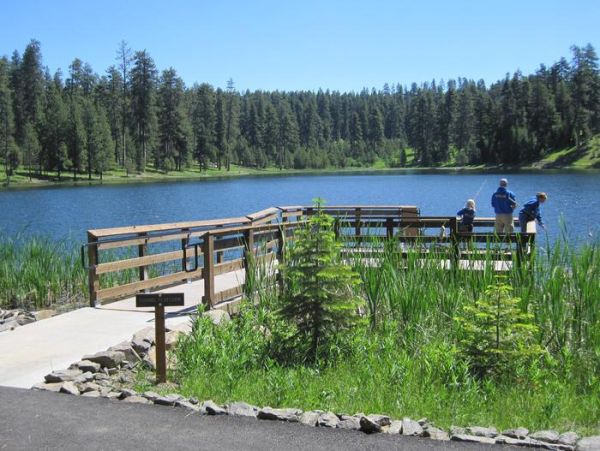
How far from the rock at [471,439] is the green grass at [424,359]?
36 cm

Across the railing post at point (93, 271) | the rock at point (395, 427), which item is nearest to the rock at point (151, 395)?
the rock at point (395, 427)

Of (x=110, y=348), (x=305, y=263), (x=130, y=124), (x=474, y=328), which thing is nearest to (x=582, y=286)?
(x=474, y=328)

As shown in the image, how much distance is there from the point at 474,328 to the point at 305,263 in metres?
1.90

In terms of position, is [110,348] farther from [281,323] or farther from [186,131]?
[186,131]

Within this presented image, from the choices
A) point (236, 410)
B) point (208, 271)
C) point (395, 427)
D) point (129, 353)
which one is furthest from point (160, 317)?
point (208, 271)

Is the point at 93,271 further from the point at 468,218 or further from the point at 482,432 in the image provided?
the point at 468,218

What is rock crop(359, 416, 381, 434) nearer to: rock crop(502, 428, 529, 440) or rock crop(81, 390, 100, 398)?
rock crop(502, 428, 529, 440)

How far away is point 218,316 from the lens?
8641mm

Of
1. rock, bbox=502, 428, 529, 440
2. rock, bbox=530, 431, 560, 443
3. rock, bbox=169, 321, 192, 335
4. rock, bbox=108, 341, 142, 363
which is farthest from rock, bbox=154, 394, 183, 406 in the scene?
rock, bbox=530, 431, 560, 443

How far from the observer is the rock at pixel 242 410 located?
214 inches

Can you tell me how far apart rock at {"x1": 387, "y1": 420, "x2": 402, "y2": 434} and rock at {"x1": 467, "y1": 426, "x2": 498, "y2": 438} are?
0.53 metres

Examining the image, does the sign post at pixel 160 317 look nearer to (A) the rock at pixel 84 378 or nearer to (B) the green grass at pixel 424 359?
(B) the green grass at pixel 424 359

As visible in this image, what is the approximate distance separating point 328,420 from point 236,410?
0.82m

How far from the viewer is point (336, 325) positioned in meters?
7.11
